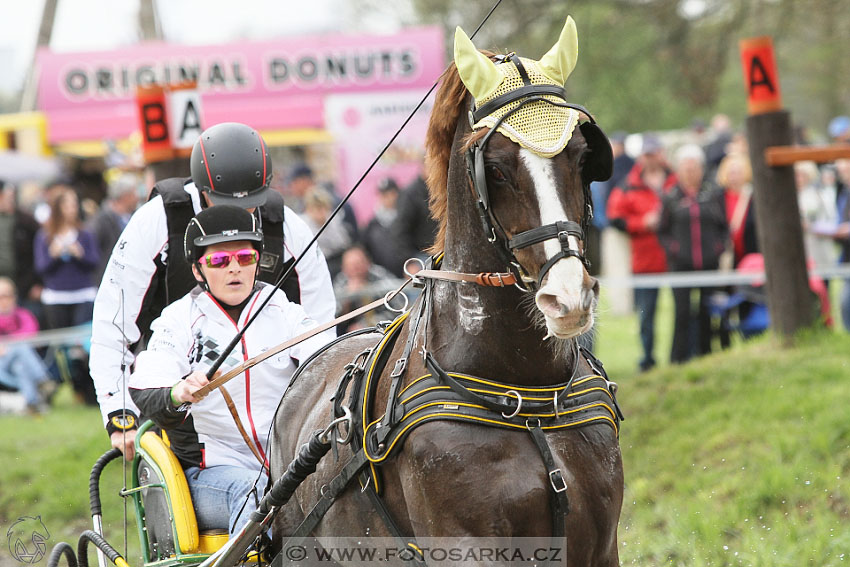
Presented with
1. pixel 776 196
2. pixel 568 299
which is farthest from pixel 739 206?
pixel 568 299

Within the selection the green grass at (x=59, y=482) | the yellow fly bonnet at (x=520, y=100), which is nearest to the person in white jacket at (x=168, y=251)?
the yellow fly bonnet at (x=520, y=100)

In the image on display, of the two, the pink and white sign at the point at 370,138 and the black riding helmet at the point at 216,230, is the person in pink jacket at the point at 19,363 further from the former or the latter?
the black riding helmet at the point at 216,230

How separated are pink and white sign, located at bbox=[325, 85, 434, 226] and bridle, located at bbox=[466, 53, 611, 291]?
11.1 meters

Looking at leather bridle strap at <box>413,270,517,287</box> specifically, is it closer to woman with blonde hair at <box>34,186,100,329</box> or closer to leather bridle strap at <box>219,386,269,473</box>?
leather bridle strap at <box>219,386,269,473</box>

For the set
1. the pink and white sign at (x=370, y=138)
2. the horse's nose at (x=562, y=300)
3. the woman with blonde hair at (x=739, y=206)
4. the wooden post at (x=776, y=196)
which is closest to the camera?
the horse's nose at (x=562, y=300)

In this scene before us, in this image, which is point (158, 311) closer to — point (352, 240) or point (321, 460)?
point (321, 460)

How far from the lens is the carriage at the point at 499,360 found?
316cm

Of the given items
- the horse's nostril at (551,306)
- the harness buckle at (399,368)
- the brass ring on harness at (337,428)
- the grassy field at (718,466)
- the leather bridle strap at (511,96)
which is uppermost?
the leather bridle strap at (511,96)

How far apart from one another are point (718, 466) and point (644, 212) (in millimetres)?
4559

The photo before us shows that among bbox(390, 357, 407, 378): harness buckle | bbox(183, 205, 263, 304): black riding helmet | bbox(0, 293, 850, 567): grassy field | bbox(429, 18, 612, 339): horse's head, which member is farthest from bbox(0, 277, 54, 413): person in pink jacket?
bbox(429, 18, 612, 339): horse's head

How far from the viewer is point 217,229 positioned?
429cm

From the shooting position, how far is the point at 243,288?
4.37 m

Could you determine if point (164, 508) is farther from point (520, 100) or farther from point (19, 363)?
point (19, 363)

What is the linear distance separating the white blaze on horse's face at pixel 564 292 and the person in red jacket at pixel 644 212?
7.84 m
